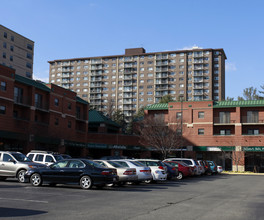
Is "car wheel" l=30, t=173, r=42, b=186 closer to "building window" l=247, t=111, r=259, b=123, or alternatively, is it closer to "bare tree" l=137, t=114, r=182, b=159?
"bare tree" l=137, t=114, r=182, b=159

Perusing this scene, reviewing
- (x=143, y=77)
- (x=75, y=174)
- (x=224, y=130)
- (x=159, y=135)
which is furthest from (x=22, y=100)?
(x=143, y=77)

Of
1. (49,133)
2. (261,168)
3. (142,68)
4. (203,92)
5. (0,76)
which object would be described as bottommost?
(261,168)

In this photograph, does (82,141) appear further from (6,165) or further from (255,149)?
(6,165)

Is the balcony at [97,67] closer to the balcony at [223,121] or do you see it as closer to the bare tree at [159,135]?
the bare tree at [159,135]

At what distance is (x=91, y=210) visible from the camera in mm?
10984

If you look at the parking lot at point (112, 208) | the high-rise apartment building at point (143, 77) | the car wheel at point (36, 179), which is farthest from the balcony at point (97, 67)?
the parking lot at point (112, 208)

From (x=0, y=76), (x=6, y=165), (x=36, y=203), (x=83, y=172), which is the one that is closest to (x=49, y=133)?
(x=0, y=76)

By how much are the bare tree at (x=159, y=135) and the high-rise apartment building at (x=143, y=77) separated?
2190 inches

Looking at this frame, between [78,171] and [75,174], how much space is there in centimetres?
22

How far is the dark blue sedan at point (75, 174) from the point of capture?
1730 centimetres

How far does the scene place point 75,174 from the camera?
57.7ft

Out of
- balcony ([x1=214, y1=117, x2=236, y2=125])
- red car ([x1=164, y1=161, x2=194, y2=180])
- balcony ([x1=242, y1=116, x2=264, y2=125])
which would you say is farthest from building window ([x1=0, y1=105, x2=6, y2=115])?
balcony ([x1=242, y1=116, x2=264, y2=125])

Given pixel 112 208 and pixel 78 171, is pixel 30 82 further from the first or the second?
pixel 112 208

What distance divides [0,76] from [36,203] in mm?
34018
